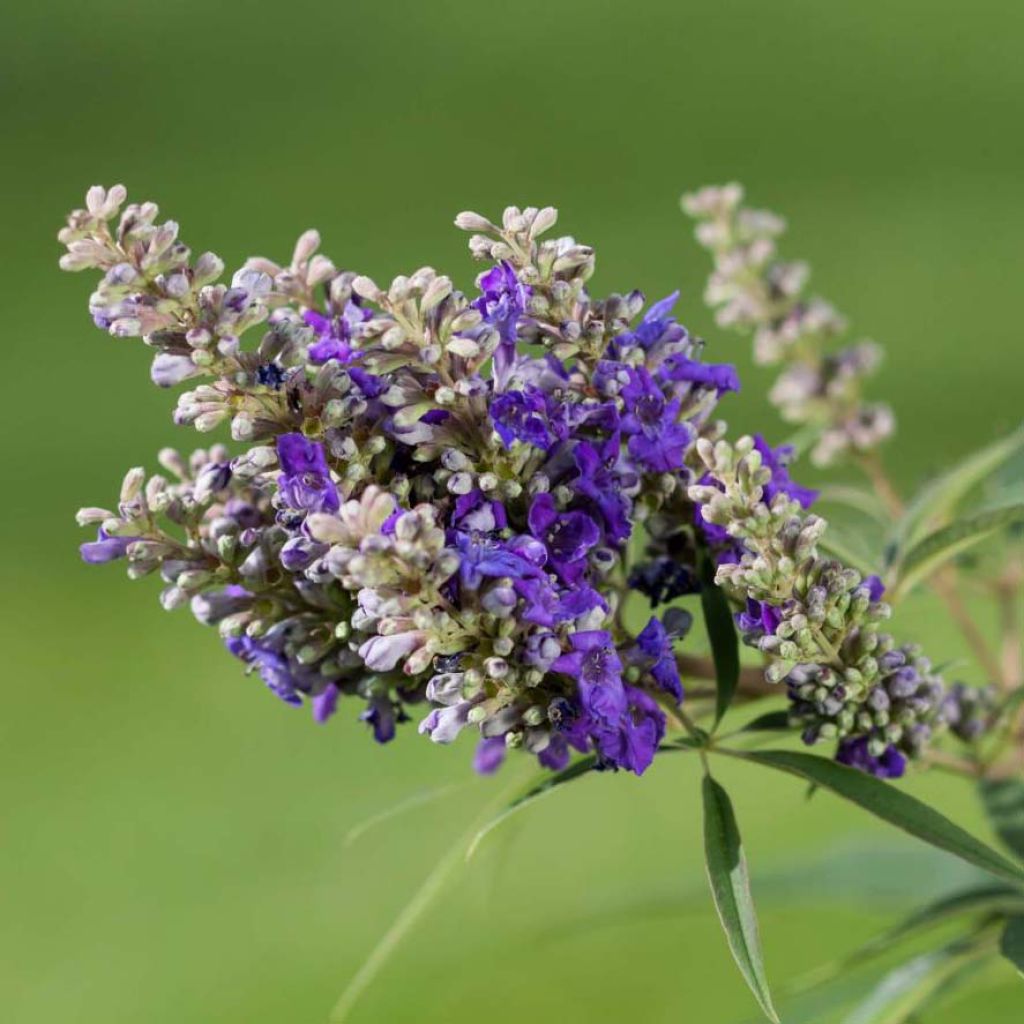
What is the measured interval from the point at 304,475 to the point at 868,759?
1.15 ft

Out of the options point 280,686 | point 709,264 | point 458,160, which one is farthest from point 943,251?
point 280,686

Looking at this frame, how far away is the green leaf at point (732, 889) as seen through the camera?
2.13 feet

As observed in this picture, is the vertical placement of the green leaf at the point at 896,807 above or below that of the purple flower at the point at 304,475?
below

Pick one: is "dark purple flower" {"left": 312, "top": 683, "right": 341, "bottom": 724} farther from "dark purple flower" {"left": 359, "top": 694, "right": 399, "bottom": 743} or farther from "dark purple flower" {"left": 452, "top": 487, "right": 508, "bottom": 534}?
"dark purple flower" {"left": 452, "top": 487, "right": 508, "bottom": 534}

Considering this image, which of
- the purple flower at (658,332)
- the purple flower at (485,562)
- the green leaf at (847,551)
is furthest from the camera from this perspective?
the green leaf at (847,551)

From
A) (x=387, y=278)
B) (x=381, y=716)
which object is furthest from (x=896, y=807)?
(x=387, y=278)

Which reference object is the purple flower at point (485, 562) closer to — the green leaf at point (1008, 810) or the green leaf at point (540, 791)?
the green leaf at point (540, 791)

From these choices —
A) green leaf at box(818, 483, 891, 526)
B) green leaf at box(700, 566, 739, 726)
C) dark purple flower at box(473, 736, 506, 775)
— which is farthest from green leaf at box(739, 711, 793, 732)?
green leaf at box(818, 483, 891, 526)

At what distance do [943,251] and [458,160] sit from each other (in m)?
1.81

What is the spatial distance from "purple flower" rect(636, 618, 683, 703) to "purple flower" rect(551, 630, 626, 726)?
0.04m

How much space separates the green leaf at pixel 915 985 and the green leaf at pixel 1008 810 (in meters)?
0.07

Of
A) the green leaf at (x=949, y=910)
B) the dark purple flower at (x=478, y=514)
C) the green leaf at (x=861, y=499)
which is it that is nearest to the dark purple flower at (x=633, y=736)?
the dark purple flower at (x=478, y=514)

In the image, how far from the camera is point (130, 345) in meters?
4.82

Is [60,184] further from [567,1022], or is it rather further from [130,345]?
[567,1022]
